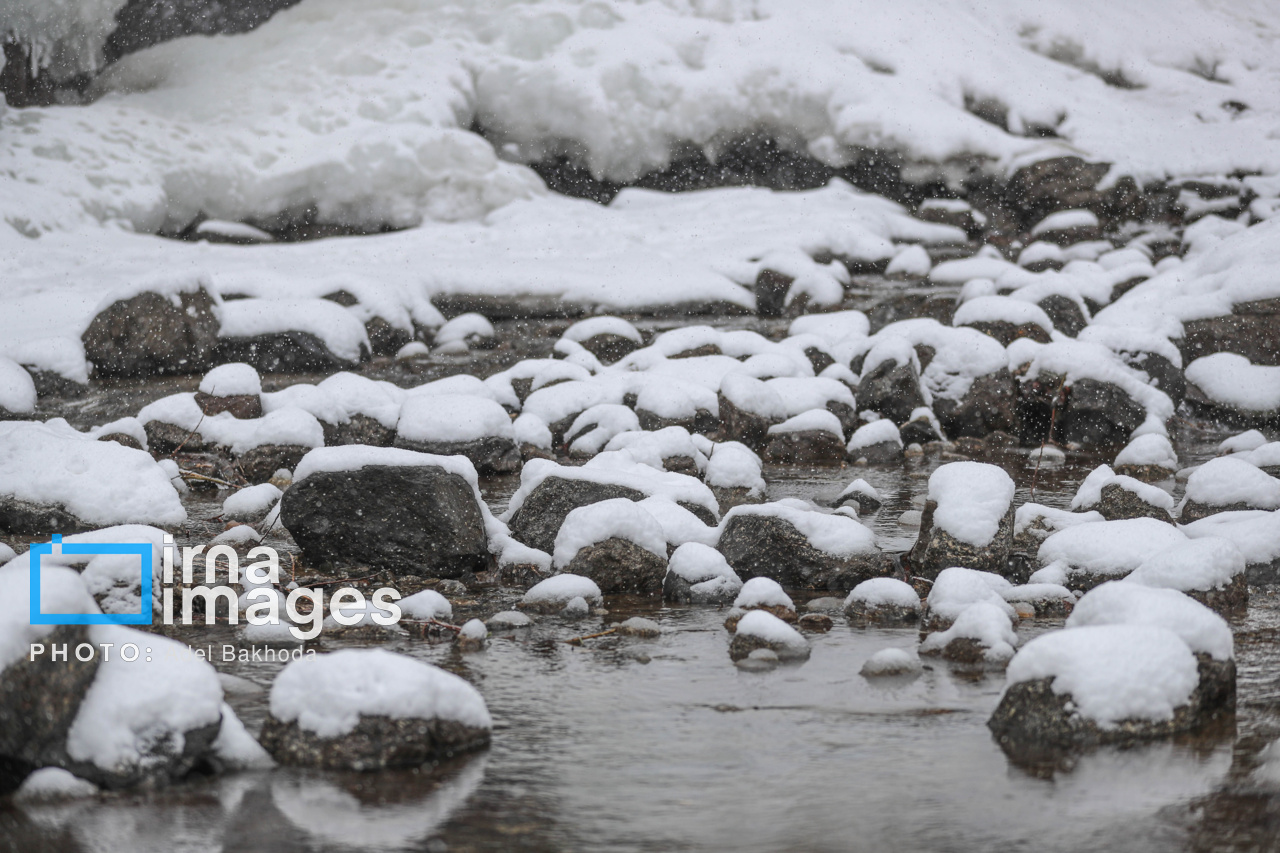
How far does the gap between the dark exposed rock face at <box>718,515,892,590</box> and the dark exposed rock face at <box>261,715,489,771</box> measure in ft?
6.03

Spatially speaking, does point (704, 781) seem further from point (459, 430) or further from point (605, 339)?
point (605, 339)

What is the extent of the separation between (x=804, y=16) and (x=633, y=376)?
10.4 meters

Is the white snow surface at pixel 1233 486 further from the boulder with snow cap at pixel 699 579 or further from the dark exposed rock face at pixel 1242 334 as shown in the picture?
the dark exposed rock face at pixel 1242 334

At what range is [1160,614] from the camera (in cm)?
258

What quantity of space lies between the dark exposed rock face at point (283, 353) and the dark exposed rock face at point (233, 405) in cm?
202

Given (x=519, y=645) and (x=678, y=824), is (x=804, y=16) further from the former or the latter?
(x=678, y=824)

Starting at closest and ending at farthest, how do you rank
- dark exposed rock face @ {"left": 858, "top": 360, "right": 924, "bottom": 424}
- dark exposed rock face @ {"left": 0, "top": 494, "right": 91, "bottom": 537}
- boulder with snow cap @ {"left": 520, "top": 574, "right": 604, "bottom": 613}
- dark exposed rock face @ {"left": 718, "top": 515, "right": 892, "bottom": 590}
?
boulder with snow cap @ {"left": 520, "top": 574, "right": 604, "bottom": 613}, dark exposed rock face @ {"left": 718, "top": 515, "right": 892, "bottom": 590}, dark exposed rock face @ {"left": 0, "top": 494, "right": 91, "bottom": 537}, dark exposed rock face @ {"left": 858, "top": 360, "right": 924, "bottom": 424}

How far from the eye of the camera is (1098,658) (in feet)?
7.63

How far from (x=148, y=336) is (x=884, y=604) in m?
6.65

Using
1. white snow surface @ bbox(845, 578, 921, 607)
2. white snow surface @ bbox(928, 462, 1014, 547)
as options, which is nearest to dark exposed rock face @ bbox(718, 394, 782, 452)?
white snow surface @ bbox(928, 462, 1014, 547)

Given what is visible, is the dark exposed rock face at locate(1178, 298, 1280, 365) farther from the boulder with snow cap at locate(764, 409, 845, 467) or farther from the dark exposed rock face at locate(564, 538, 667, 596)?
the dark exposed rock face at locate(564, 538, 667, 596)

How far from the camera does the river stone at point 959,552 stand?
12.8 feet

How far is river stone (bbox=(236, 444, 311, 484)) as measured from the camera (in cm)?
602

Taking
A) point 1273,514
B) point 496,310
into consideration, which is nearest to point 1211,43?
point 496,310
